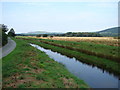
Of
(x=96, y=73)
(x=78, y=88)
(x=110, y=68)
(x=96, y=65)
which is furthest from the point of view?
(x=96, y=65)

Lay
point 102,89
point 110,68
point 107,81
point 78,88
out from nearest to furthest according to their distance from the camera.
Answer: point 78,88 → point 102,89 → point 107,81 → point 110,68

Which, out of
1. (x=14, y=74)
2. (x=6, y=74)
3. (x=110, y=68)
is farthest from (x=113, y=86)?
(x=6, y=74)

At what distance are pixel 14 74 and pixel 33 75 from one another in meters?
1.83

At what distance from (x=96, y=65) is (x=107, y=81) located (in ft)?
18.6

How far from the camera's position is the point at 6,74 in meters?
11.9

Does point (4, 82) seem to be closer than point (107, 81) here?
Yes

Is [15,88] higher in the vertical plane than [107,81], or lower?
higher

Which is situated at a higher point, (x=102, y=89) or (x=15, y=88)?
(x=15, y=88)

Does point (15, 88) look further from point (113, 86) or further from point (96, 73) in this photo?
point (96, 73)

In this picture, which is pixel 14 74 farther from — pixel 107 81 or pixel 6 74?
pixel 107 81

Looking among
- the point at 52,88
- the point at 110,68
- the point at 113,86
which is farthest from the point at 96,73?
the point at 52,88

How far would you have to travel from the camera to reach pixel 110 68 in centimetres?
1609

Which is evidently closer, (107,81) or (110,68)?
(107,81)

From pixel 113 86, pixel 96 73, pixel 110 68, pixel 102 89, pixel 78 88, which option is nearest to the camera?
pixel 78 88
